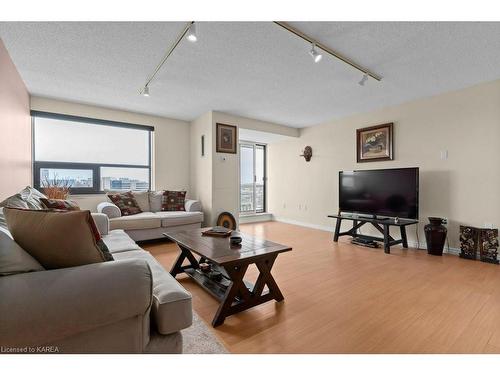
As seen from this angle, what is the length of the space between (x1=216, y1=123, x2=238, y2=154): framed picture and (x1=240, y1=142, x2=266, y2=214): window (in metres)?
1.58

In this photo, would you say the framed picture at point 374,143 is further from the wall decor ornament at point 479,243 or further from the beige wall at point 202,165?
the beige wall at point 202,165

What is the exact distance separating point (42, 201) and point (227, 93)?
2.60 metres

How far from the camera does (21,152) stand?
303 centimetres

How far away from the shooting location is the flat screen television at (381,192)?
330 cm

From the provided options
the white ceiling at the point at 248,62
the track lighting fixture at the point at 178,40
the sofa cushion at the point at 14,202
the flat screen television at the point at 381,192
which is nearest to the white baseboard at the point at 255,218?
the flat screen television at the point at 381,192

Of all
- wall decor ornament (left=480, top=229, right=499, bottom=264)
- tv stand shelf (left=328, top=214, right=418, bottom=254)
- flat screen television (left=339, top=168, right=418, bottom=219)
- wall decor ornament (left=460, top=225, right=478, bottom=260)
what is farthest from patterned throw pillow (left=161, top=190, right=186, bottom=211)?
wall decor ornament (left=480, top=229, right=499, bottom=264)

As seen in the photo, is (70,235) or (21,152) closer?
(70,235)

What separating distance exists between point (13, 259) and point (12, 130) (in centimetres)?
262

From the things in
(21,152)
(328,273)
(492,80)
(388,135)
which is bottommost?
(328,273)

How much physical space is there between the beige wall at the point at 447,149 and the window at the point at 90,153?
12.7 feet
